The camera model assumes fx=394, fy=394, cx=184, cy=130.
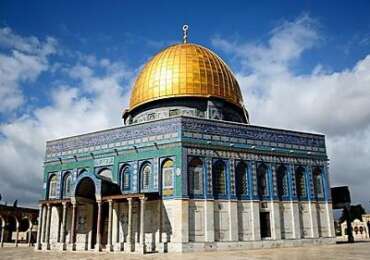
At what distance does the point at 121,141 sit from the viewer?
79.0 ft

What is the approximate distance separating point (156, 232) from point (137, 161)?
4322mm

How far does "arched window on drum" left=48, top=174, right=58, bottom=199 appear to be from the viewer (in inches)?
1033

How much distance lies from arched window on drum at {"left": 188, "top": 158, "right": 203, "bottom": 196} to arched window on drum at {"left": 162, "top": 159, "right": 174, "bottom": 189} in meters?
1.01

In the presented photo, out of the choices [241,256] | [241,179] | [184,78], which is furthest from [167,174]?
[184,78]

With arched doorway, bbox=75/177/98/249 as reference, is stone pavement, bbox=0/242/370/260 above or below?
below

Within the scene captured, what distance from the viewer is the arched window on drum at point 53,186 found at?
2623 centimetres

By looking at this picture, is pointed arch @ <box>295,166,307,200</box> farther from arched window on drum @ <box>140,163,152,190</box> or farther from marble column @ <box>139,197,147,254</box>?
marble column @ <box>139,197,147,254</box>

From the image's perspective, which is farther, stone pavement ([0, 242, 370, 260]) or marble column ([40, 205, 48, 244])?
marble column ([40, 205, 48, 244])

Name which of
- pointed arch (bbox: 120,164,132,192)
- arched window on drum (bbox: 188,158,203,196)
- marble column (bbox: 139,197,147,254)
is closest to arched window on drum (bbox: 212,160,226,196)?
arched window on drum (bbox: 188,158,203,196)

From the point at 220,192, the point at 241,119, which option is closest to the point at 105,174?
the point at 220,192

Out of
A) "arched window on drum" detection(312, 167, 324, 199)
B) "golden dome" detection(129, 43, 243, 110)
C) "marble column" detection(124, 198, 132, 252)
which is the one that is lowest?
"marble column" detection(124, 198, 132, 252)

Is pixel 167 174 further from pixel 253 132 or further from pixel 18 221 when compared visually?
pixel 18 221

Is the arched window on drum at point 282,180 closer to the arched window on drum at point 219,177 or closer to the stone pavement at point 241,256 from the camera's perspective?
the arched window on drum at point 219,177

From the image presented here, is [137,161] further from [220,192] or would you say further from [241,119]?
[241,119]
